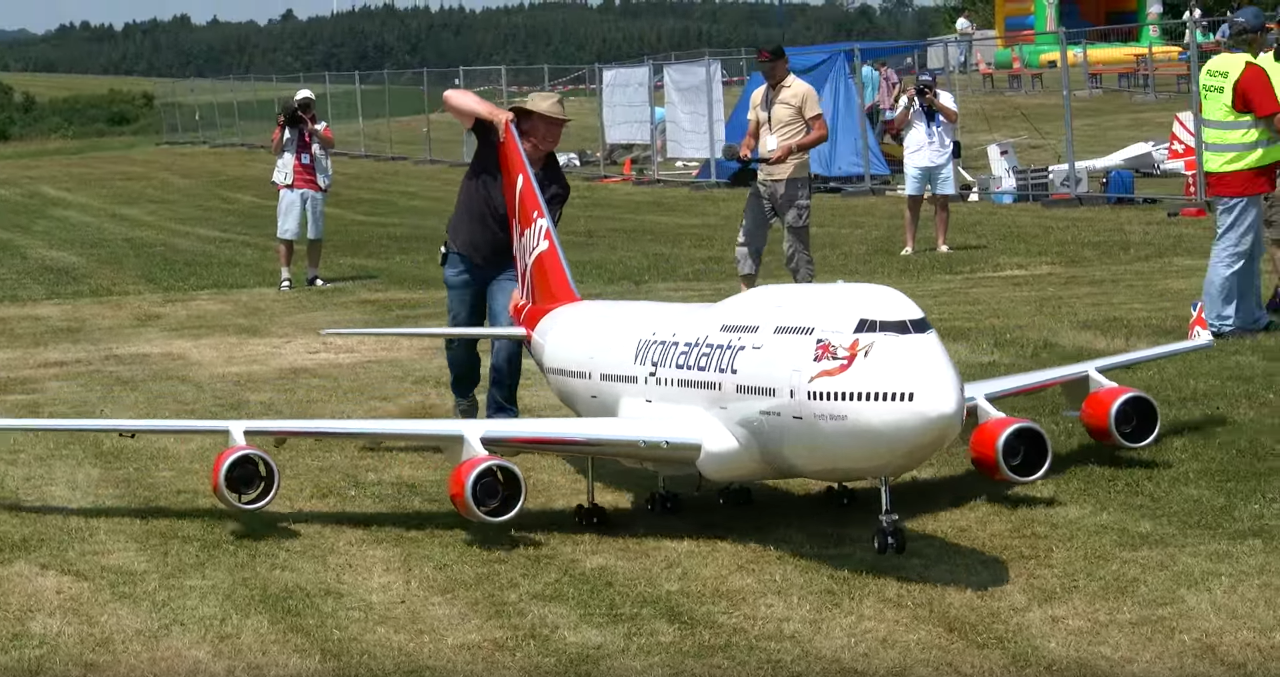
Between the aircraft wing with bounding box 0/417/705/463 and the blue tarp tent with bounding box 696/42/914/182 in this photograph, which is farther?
the blue tarp tent with bounding box 696/42/914/182

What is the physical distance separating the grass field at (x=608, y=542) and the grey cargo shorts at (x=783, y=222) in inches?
70.4

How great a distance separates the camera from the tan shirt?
17734 mm

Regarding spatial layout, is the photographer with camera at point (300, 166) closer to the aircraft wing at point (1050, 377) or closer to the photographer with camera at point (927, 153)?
the photographer with camera at point (927, 153)

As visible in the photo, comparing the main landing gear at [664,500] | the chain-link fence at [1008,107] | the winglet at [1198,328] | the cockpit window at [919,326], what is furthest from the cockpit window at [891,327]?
the chain-link fence at [1008,107]

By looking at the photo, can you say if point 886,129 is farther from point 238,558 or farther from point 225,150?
point 225,150

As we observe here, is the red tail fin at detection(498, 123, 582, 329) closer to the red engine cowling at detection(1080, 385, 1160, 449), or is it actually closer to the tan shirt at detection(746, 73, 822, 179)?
the red engine cowling at detection(1080, 385, 1160, 449)

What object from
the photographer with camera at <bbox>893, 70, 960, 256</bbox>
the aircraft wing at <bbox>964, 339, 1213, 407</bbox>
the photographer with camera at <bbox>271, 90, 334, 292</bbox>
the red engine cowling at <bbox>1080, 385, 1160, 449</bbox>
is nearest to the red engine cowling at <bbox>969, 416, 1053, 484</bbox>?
the aircraft wing at <bbox>964, 339, 1213, 407</bbox>

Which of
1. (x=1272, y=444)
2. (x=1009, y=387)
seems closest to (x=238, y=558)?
(x=1009, y=387)

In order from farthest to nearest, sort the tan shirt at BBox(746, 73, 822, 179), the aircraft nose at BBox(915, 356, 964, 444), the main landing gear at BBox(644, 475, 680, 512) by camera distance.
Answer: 1. the tan shirt at BBox(746, 73, 822, 179)
2. the main landing gear at BBox(644, 475, 680, 512)
3. the aircraft nose at BBox(915, 356, 964, 444)

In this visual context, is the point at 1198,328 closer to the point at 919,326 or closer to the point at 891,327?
the point at 919,326

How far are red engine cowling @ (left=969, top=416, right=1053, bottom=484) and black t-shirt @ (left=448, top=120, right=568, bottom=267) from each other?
4187 mm

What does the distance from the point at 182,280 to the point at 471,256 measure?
14.4 metres

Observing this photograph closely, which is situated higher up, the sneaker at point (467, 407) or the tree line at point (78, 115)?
the sneaker at point (467, 407)

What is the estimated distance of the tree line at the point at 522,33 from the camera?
88125 millimetres
